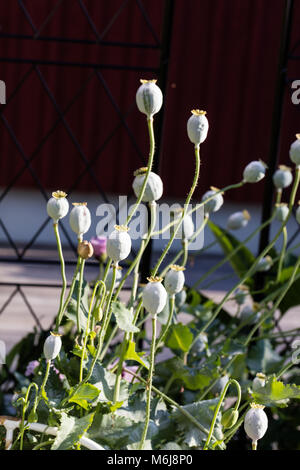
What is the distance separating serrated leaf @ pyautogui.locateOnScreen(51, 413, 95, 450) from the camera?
25.6 inches

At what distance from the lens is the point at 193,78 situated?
5.01 metres

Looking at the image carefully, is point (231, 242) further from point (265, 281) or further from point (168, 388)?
point (168, 388)

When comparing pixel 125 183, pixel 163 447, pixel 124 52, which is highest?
pixel 124 52

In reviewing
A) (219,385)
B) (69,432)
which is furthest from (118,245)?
(219,385)

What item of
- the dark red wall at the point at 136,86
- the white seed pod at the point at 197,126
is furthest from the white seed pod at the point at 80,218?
the dark red wall at the point at 136,86

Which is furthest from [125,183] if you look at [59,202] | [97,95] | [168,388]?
[59,202]

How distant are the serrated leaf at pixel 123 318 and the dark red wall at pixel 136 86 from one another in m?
3.95

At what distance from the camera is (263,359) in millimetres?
1274

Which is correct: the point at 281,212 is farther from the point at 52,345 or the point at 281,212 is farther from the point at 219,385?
the point at 52,345

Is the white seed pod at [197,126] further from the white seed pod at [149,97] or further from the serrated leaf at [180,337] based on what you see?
the serrated leaf at [180,337]

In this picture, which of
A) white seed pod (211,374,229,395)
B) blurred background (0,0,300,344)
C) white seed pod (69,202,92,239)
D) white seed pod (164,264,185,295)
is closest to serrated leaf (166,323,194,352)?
white seed pod (211,374,229,395)

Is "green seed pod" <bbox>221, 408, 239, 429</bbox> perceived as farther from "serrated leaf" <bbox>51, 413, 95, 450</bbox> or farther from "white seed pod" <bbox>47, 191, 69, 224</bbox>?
"white seed pod" <bbox>47, 191, 69, 224</bbox>

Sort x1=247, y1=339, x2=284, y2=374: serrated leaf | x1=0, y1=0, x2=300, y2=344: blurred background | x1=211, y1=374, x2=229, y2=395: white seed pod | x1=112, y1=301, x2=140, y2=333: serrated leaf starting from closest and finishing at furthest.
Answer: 1. x1=112, y1=301, x2=140, y2=333: serrated leaf
2. x1=211, y1=374, x2=229, y2=395: white seed pod
3. x1=247, y1=339, x2=284, y2=374: serrated leaf
4. x1=0, y1=0, x2=300, y2=344: blurred background

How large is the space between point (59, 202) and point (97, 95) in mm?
4151
